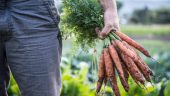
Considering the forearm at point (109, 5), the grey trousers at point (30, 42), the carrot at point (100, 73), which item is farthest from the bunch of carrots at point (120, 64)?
the grey trousers at point (30, 42)

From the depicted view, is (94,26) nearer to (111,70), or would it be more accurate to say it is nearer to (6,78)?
(111,70)

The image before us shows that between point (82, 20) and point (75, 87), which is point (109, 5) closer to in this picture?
point (82, 20)

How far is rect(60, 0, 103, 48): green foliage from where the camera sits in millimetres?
3277

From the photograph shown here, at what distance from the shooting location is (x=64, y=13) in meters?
3.51

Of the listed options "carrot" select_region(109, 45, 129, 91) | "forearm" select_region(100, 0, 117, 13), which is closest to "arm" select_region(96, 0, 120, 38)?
"forearm" select_region(100, 0, 117, 13)

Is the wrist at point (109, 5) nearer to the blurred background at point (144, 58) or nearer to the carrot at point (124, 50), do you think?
the carrot at point (124, 50)

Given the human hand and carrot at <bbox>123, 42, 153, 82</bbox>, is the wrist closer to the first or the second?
the human hand

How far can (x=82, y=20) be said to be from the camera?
131 inches

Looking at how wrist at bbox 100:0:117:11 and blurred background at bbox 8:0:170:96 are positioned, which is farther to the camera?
blurred background at bbox 8:0:170:96

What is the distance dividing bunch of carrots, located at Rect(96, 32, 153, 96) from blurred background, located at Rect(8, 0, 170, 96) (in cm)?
10

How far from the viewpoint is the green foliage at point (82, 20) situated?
328 cm

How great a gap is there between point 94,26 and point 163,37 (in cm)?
1308

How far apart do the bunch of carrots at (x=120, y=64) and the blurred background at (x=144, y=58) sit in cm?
10

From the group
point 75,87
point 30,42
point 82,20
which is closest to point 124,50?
point 82,20
